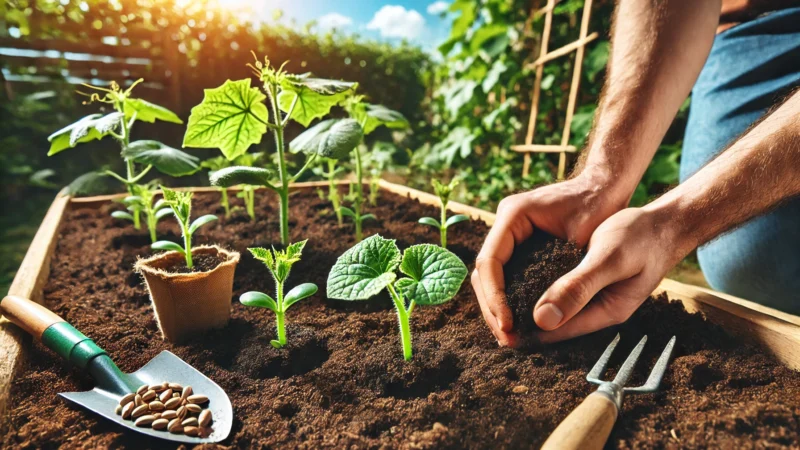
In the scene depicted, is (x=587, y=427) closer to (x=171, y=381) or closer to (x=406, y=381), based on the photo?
(x=406, y=381)

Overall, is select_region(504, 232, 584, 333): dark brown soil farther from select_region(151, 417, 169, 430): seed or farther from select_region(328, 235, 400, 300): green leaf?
select_region(151, 417, 169, 430): seed

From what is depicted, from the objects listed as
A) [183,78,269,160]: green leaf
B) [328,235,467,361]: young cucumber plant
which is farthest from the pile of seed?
[183,78,269,160]: green leaf

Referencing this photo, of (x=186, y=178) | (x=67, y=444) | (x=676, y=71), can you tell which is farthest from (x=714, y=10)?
(x=186, y=178)

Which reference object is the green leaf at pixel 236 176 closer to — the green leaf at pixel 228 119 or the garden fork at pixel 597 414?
the green leaf at pixel 228 119

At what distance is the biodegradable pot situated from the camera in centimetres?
131

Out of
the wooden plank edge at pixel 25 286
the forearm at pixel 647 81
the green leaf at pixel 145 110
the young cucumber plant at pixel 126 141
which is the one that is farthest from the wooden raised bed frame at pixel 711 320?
the green leaf at pixel 145 110

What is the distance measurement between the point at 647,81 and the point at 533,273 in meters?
0.90

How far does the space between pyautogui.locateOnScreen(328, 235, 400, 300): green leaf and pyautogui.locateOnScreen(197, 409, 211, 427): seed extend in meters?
0.36

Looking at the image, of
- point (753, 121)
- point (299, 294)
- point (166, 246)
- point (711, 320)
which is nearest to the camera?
point (299, 294)

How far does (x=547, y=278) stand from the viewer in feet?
3.99

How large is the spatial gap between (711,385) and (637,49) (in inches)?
47.6

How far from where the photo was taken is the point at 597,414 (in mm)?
847

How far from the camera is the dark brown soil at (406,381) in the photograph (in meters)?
0.94

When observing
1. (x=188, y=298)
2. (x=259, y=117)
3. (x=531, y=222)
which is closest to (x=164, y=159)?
(x=259, y=117)
